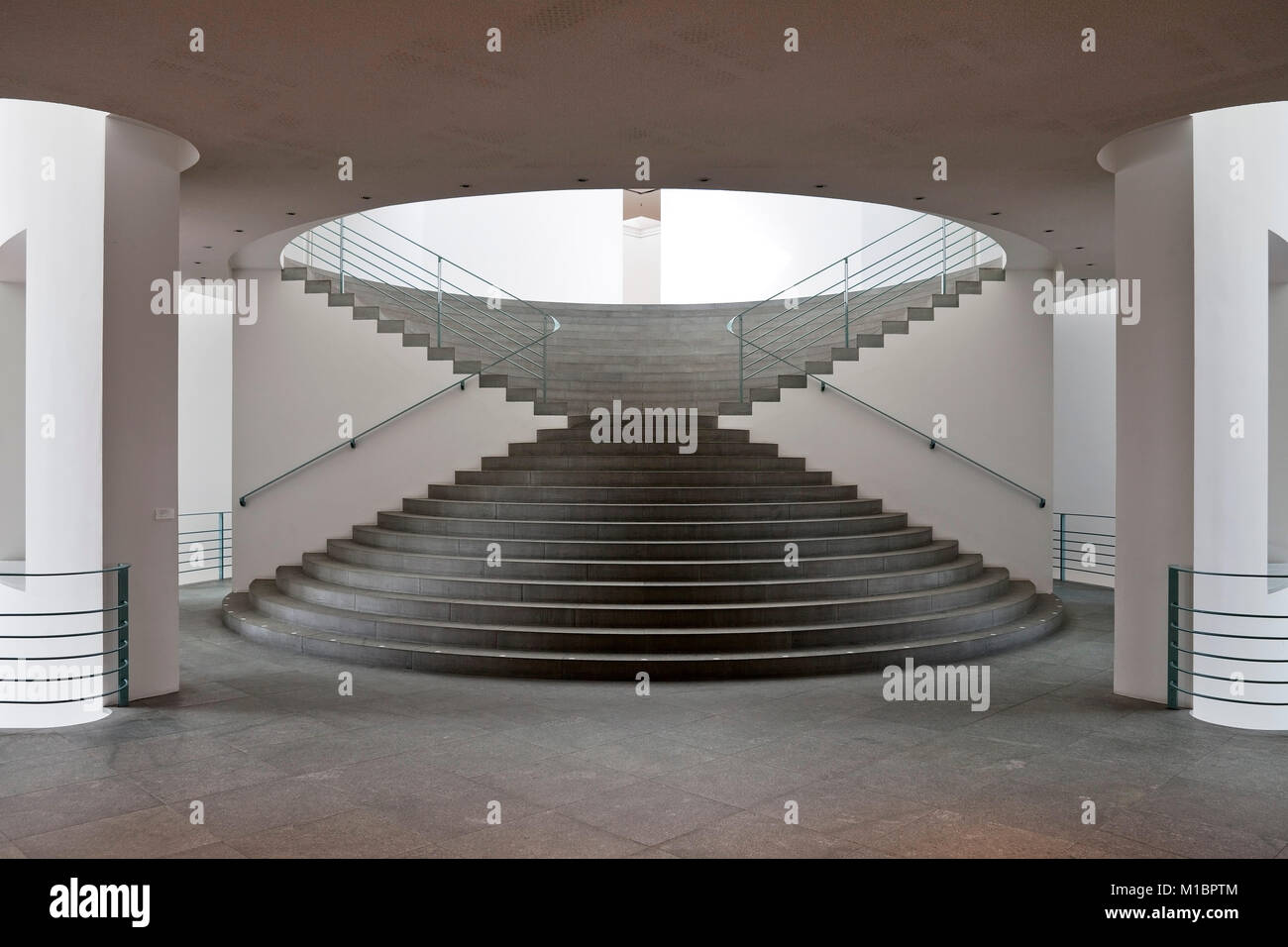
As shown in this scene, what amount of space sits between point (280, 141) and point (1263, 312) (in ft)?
22.0

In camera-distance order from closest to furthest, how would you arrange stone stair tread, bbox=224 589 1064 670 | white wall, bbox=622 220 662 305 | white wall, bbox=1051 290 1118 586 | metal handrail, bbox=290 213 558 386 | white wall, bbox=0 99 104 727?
white wall, bbox=0 99 104 727 → stone stair tread, bbox=224 589 1064 670 → metal handrail, bbox=290 213 558 386 → white wall, bbox=1051 290 1118 586 → white wall, bbox=622 220 662 305

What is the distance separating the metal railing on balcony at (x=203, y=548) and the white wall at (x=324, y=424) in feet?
7.43

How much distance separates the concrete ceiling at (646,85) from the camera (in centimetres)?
469

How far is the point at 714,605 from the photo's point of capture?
7656mm

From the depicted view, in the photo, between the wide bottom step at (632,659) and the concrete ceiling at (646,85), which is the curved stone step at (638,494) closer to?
the wide bottom step at (632,659)

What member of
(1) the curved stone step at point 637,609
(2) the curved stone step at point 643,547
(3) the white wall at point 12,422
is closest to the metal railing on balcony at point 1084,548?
(2) the curved stone step at point 643,547

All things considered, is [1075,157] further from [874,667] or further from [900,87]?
[874,667]

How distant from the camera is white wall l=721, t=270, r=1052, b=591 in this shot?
10.9 metres

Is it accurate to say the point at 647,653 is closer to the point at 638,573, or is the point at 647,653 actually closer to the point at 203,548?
the point at 638,573

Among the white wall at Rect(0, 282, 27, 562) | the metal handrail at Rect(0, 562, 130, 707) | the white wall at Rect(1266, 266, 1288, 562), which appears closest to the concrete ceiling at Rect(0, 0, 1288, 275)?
the white wall at Rect(0, 282, 27, 562)

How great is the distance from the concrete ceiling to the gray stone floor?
3786 mm

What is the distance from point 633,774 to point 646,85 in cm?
394

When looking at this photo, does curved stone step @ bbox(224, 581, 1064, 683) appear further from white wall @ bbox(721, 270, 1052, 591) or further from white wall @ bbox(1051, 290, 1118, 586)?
white wall @ bbox(1051, 290, 1118, 586)
